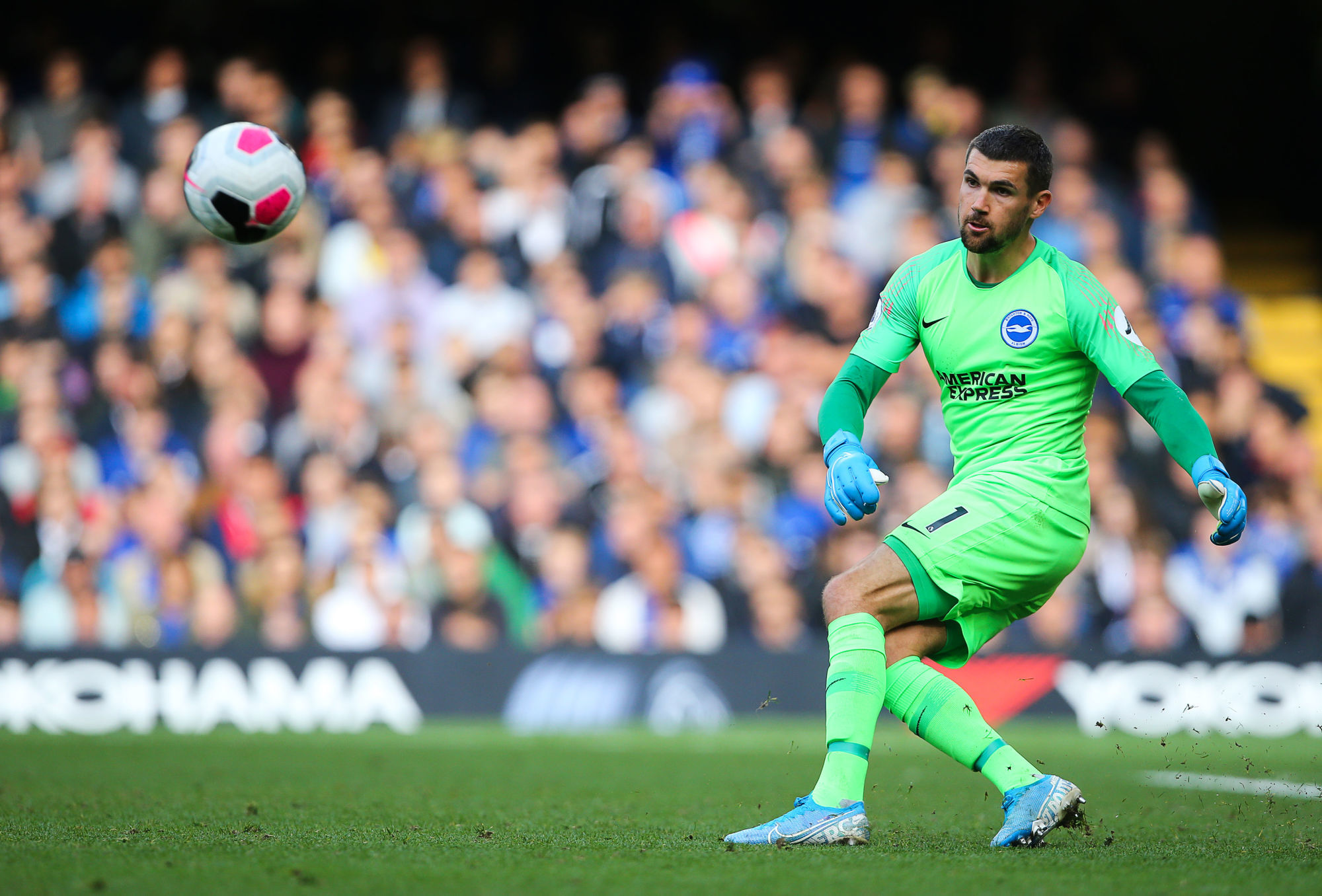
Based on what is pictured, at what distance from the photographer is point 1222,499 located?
434 centimetres

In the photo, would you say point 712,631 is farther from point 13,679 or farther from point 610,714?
point 13,679

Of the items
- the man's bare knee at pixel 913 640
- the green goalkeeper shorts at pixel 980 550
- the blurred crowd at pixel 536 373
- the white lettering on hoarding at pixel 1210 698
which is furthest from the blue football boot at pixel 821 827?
the blurred crowd at pixel 536 373

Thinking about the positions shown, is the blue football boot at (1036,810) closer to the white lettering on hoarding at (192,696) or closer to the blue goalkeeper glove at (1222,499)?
the blue goalkeeper glove at (1222,499)

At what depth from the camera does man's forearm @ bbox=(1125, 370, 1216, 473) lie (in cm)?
449

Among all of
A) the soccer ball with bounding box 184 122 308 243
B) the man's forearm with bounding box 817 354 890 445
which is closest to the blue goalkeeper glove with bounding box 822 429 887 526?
the man's forearm with bounding box 817 354 890 445

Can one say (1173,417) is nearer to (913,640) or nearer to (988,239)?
(988,239)

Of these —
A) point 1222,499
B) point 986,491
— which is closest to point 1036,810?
point 986,491

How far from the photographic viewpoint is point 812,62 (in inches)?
591

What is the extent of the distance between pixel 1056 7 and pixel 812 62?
10.7 ft

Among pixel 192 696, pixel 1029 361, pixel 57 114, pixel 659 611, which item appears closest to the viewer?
pixel 1029 361

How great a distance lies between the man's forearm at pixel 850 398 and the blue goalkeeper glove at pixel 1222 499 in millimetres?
1041

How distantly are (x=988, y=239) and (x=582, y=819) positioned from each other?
96.9 inches

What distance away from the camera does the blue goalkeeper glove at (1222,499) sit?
4.32 meters

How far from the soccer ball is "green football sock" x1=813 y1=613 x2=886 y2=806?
10.5ft
